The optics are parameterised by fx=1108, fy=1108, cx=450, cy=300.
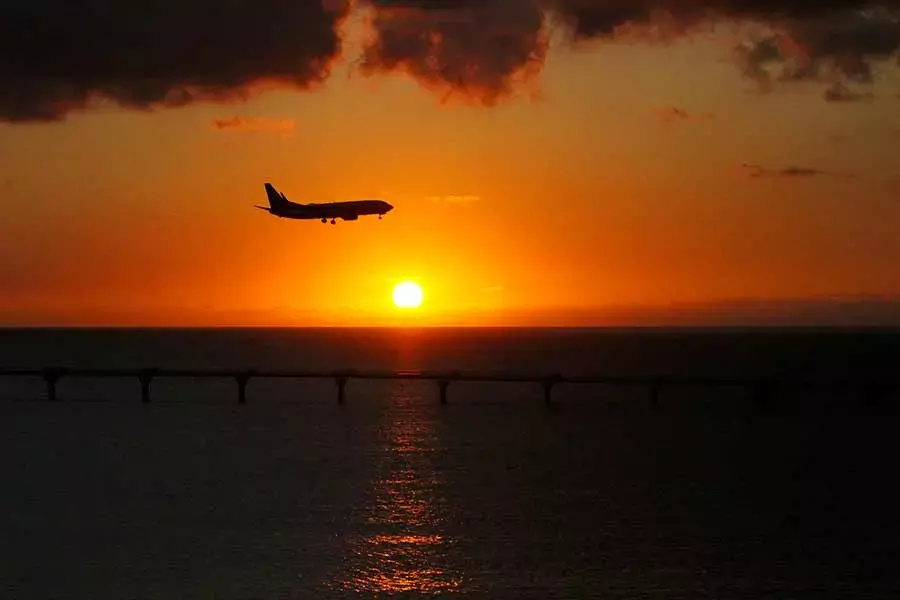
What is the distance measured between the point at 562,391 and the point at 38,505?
3065 inches

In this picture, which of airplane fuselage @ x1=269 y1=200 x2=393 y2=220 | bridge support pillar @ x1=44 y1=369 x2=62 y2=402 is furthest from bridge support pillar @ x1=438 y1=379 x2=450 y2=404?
bridge support pillar @ x1=44 y1=369 x2=62 y2=402

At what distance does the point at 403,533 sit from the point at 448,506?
5638 mm

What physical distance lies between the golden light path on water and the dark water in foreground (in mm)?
121

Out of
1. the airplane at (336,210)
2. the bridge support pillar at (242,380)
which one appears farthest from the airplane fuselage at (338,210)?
the bridge support pillar at (242,380)

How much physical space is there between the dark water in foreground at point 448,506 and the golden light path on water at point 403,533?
121 mm

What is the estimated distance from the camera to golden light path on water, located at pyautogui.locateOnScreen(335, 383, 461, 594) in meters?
30.1

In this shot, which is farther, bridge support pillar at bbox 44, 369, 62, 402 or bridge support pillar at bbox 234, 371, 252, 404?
bridge support pillar at bbox 44, 369, 62, 402

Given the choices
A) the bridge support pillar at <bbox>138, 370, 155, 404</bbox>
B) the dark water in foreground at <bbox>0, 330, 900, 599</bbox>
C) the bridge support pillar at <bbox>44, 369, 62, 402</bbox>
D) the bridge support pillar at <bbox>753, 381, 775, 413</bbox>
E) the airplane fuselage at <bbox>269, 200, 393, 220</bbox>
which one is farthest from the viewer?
the airplane fuselage at <bbox>269, 200, 393, 220</bbox>

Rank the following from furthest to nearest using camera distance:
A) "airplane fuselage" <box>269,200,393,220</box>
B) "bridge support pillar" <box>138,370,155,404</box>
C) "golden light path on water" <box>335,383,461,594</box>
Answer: "airplane fuselage" <box>269,200,393,220</box> < "bridge support pillar" <box>138,370,155,404</box> < "golden light path on water" <box>335,383,461,594</box>

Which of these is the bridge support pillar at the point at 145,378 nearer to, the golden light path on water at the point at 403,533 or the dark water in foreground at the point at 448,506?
the dark water in foreground at the point at 448,506

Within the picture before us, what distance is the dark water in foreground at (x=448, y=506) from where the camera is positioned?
1206 inches

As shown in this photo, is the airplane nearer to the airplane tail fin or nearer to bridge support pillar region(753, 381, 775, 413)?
the airplane tail fin

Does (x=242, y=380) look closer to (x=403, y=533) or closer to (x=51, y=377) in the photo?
(x=51, y=377)

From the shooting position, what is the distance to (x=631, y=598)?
94.3 ft
